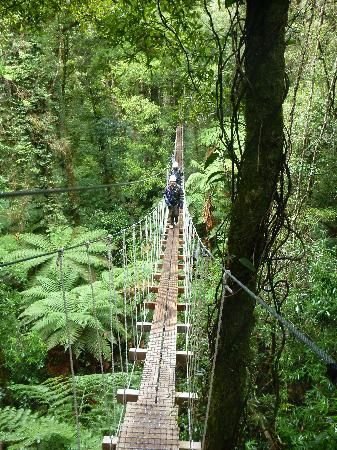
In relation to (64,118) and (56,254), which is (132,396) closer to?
(56,254)

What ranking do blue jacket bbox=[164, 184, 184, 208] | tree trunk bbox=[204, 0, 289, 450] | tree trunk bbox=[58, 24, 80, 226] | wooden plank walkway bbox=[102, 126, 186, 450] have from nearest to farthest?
tree trunk bbox=[204, 0, 289, 450] → wooden plank walkway bbox=[102, 126, 186, 450] → blue jacket bbox=[164, 184, 184, 208] → tree trunk bbox=[58, 24, 80, 226]

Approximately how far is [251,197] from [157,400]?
3.68 ft

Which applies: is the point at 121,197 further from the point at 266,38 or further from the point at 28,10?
the point at 266,38

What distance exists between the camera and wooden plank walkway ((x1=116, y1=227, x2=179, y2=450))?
63.3 inches

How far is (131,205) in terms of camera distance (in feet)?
24.2

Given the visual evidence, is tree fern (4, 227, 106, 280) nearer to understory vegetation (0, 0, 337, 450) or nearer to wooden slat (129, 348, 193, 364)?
understory vegetation (0, 0, 337, 450)

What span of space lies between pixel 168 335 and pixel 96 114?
19.2ft

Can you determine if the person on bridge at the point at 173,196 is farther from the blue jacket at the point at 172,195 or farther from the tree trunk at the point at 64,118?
Result: the tree trunk at the point at 64,118

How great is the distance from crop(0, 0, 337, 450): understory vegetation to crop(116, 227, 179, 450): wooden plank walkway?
95 mm

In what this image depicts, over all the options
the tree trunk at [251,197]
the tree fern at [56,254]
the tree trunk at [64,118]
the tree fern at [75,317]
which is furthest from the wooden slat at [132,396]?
the tree trunk at [64,118]

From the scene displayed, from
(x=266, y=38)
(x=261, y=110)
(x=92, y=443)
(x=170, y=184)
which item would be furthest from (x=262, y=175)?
(x=170, y=184)

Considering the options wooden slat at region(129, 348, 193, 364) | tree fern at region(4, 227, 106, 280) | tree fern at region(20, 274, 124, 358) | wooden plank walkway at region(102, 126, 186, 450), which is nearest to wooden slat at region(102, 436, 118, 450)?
wooden plank walkway at region(102, 126, 186, 450)

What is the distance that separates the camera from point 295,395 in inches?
106

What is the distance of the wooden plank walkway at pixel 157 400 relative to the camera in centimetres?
161
